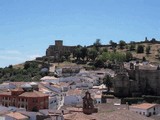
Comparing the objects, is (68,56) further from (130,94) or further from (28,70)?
(130,94)

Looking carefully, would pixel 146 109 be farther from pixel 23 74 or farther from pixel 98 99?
pixel 23 74

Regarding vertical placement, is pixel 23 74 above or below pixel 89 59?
below

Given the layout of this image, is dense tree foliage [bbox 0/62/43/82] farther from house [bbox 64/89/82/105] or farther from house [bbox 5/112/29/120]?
house [bbox 5/112/29/120]

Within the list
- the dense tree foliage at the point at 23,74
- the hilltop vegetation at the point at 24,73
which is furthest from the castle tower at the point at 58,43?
the dense tree foliage at the point at 23,74

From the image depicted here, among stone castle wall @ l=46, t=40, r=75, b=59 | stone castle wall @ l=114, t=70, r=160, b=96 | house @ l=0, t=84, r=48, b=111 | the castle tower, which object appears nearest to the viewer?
house @ l=0, t=84, r=48, b=111

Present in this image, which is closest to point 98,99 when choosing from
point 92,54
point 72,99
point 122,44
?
point 72,99

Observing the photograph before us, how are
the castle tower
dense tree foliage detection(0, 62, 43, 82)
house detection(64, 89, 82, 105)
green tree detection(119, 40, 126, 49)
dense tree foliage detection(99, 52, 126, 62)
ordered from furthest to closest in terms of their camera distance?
the castle tower
green tree detection(119, 40, 126, 49)
dense tree foliage detection(99, 52, 126, 62)
dense tree foliage detection(0, 62, 43, 82)
house detection(64, 89, 82, 105)

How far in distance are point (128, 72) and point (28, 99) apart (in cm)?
2254

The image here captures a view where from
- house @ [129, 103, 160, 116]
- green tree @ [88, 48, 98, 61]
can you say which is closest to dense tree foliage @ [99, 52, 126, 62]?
green tree @ [88, 48, 98, 61]

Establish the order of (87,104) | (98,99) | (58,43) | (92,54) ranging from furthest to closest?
(58,43) < (92,54) < (98,99) < (87,104)

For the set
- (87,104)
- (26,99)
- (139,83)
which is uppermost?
(139,83)

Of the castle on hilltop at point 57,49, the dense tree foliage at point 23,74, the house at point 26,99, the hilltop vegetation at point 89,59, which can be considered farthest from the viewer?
the castle on hilltop at point 57,49

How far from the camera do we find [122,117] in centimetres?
3238

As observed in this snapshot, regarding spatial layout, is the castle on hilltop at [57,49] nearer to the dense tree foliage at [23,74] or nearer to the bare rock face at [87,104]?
the dense tree foliage at [23,74]
